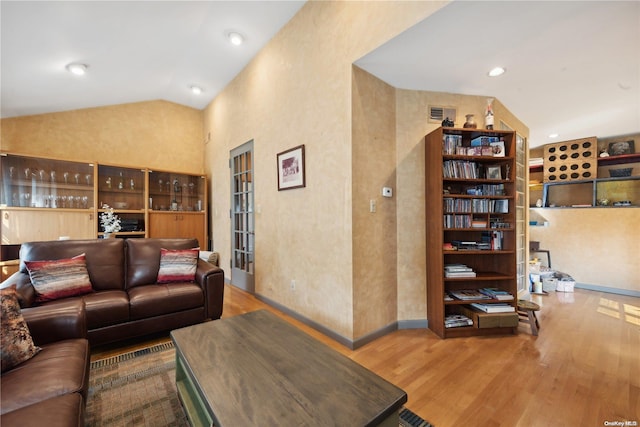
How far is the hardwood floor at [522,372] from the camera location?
1585 millimetres

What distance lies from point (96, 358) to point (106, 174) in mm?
3386

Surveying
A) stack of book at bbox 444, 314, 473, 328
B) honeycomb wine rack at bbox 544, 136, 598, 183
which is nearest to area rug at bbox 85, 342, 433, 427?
stack of book at bbox 444, 314, 473, 328

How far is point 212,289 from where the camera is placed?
2.68 m

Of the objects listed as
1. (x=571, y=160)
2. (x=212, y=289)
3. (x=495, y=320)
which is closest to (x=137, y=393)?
(x=212, y=289)

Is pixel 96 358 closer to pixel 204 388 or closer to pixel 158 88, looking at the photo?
pixel 204 388

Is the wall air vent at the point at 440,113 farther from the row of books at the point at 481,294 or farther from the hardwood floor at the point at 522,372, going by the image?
the hardwood floor at the point at 522,372

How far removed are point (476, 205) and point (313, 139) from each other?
1.88 metres

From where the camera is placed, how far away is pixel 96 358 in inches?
85.4

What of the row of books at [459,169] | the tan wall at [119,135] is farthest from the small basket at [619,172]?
the tan wall at [119,135]

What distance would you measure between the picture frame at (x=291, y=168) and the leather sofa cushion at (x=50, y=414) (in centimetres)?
231

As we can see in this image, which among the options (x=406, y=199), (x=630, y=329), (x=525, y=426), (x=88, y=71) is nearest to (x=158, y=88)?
(x=88, y=71)

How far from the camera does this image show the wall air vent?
2.87m

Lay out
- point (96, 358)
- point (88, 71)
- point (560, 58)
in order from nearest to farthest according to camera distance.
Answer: point (96, 358), point (560, 58), point (88, 71)

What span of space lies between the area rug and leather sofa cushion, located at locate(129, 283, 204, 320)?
34 cm
